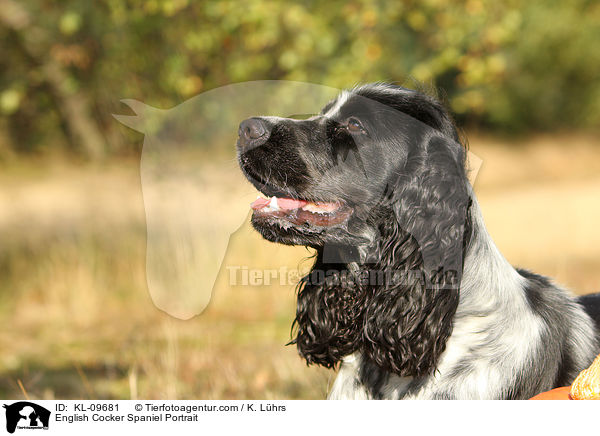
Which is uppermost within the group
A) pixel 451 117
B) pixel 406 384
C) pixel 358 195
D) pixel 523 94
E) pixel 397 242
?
pixel 523 94

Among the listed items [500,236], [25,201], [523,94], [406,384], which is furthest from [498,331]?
[523,94]

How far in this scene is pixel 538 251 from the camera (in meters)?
10.4

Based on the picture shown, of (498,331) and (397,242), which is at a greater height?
(397,242)

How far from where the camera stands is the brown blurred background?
573 cm

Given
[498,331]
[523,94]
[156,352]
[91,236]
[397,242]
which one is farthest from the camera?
[523,94]

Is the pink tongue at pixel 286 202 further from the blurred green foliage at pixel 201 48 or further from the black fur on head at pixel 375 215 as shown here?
the blurred green foliage at pixel 201 48

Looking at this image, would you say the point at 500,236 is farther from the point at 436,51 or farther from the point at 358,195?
the point at 358,195

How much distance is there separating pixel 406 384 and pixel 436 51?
22.5 ft

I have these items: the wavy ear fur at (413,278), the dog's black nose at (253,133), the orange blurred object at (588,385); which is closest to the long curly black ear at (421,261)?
the wavy ear fur at (413,278)

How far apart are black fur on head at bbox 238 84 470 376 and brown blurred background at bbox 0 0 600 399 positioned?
119 cm

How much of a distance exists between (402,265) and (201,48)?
5068 millimetres
